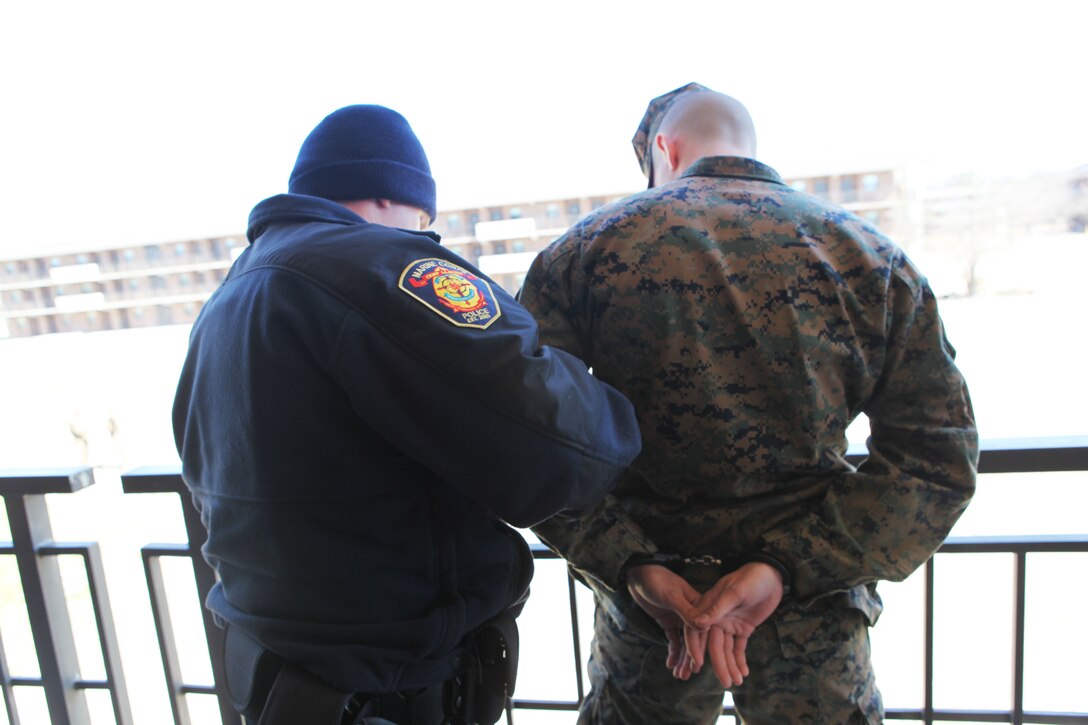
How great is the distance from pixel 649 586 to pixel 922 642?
551 mm

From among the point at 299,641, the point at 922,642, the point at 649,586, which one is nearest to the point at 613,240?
the point at 649,586

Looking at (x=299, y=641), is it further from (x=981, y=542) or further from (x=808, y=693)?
(x=981, y=542)

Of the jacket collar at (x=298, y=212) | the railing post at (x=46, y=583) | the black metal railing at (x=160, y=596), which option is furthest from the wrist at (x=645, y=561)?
the railing post at (x=46, y=583)

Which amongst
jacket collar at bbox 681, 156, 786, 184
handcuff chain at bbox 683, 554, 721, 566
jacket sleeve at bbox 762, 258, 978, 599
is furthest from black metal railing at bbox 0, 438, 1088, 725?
jacket collar at bbox 681, 156, 786, 184

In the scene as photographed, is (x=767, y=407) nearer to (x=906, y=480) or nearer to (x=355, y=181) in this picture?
(x=906, y=480)

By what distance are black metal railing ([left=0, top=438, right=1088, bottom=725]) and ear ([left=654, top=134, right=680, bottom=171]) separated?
0.43 m

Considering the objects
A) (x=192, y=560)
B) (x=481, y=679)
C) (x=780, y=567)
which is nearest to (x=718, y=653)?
(x=780, y=567)

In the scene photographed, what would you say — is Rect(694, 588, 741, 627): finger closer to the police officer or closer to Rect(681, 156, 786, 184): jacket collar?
the police officer

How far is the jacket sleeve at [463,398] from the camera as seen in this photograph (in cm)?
53

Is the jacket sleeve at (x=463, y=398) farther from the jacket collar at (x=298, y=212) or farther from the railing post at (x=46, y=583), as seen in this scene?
the railing post at (x=46, y=583)

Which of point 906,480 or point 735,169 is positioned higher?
point 735,169

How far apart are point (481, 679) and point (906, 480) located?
48 cm

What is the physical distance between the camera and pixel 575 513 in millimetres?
710

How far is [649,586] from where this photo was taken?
2.28 ft
